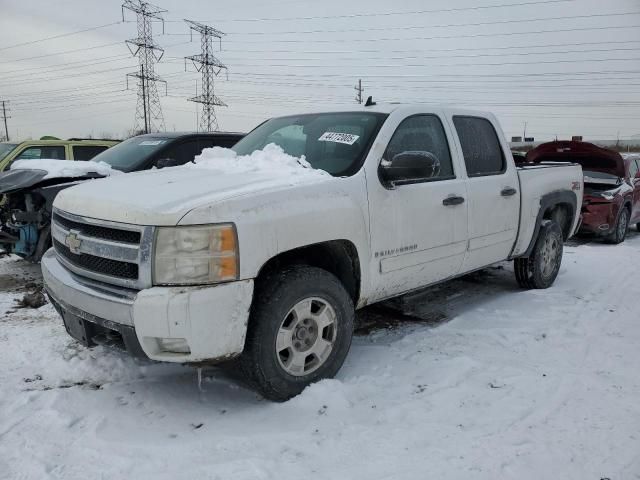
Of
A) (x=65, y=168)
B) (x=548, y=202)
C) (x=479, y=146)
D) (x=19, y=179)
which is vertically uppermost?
(x=479, y=146)

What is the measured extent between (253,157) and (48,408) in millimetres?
2117

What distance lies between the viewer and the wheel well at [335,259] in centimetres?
343

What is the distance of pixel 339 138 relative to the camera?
3914 mm

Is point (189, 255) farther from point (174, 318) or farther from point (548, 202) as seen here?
point (548, 202)

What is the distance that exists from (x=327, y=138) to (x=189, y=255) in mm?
1646

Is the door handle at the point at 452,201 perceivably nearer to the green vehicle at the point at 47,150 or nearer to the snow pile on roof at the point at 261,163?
the snow pile on roof at the point at 261,163

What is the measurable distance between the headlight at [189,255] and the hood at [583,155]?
799 cm

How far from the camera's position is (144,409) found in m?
3.13

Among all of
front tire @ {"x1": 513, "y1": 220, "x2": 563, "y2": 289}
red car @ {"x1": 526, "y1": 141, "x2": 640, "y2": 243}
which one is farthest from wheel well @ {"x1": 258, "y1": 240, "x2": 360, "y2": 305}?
red car @ {"x1": 526, "y1": 141, "x2": 640, "y2": 243}

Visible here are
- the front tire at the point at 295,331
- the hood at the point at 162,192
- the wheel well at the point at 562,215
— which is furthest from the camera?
the wheel well at the point at 562,215

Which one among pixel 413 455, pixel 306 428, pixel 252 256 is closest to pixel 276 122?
pixel 252 256

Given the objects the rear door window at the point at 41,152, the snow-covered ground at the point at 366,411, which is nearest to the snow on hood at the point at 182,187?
the snow-covered ground at the point at 366,411

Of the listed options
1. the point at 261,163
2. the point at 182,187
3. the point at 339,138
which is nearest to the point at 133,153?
the point at 261,163

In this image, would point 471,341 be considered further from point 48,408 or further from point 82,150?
point 82,150
